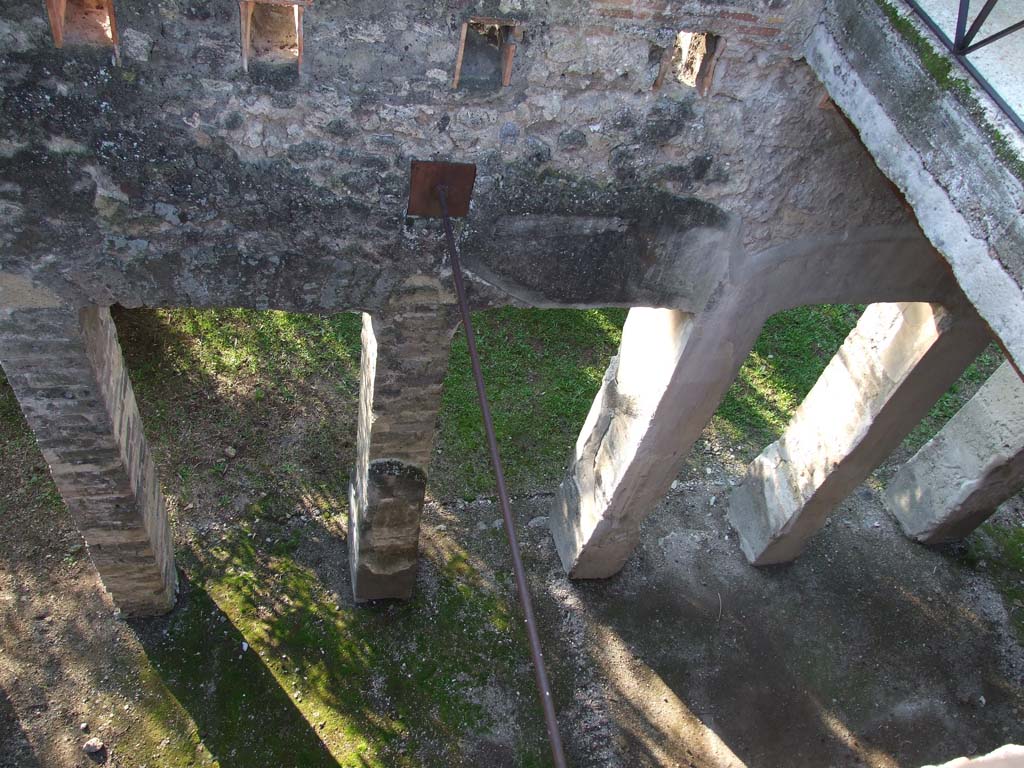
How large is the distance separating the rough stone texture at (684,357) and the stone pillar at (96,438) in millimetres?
2893

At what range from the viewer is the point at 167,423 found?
269 inches

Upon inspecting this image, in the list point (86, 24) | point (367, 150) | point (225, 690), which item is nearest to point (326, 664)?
point (225, 690)

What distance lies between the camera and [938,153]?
9.82 ft

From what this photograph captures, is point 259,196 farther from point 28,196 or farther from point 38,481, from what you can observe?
point 38,481

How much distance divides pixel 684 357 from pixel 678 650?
105 inches

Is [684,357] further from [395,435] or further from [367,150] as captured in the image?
[367,150]

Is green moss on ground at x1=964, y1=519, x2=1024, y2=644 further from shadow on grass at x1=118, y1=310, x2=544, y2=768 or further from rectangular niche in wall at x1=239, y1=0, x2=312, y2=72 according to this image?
rectangular niche in wall at x1=239, y1=0, x2=312, y2=72

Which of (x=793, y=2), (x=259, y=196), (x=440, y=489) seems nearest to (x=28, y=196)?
(x=259, y=196)

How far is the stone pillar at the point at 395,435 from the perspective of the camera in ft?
13.8

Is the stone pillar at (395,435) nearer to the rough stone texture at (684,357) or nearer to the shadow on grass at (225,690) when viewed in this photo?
the shadow on grass at (225,690)

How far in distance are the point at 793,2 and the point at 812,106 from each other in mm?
513

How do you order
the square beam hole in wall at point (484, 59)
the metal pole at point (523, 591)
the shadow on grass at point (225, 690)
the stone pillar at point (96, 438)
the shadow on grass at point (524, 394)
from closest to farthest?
the metal pole at point (523, 591)
the square beam hole in wall at point (484, 59)
the stone pillar at point (96, 438)
the shadow on grass at point (225, 690)
the shadow on grass at point (524, 394)

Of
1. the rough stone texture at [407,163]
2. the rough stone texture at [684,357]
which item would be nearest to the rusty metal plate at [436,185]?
the rough stone texture at [407,163]

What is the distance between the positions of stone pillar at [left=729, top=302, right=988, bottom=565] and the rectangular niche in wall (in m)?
4.08
